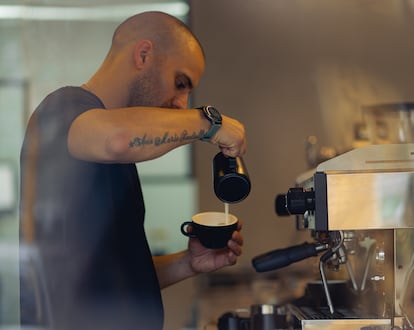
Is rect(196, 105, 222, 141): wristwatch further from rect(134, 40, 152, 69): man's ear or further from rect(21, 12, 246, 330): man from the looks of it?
rect(134, 40, 152, 69): man's ear

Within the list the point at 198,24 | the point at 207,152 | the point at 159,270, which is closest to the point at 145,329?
the point at 159,270

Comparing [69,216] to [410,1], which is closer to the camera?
[69,216]

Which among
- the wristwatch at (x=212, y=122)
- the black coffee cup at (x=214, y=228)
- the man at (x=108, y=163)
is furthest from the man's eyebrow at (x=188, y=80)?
the black coffee cup at (x=214, y=228)

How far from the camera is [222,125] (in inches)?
40.7

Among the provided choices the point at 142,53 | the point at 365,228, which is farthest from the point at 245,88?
the point at 365,228

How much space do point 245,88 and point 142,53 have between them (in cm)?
86

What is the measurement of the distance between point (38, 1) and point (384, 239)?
2.21 feet

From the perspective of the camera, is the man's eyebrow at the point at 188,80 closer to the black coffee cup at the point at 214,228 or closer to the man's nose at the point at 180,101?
the man's nose at the point at 180,101

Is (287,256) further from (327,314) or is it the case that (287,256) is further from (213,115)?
(213,115)

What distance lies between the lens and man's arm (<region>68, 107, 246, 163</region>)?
3.12 ft

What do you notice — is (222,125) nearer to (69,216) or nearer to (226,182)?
(226,182)

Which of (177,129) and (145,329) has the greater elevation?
(177,129)

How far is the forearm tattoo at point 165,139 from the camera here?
3.17ft

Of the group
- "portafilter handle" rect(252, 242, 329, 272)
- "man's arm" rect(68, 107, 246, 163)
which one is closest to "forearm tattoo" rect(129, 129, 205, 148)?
"man's arm" rect(68, 107, 246, 163)
